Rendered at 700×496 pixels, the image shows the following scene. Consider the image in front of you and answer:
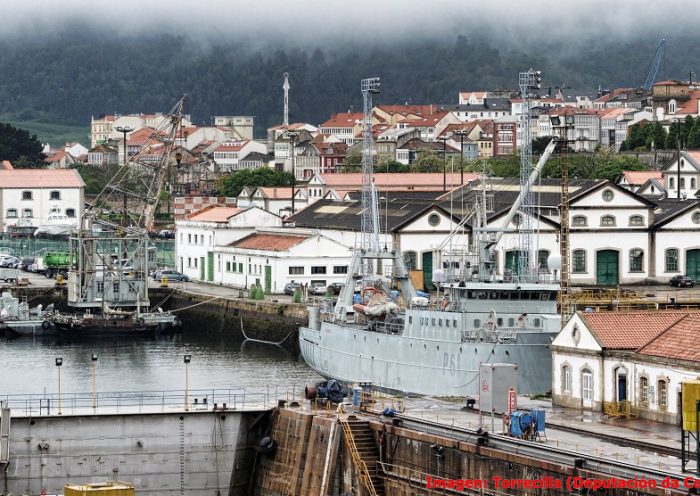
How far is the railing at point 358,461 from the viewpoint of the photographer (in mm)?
39188

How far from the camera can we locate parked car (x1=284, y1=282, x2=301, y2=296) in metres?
83.8

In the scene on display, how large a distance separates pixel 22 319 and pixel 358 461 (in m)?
46.2

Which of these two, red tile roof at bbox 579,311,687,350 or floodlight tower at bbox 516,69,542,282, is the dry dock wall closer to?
red tile roof at bbox 579,311,687,350

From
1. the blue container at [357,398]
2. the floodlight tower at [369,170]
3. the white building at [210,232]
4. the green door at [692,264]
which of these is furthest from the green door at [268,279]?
the blue container at [357,398]

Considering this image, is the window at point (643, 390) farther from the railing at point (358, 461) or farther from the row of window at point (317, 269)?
the row of window at point (317, 269)

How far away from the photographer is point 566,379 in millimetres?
45594

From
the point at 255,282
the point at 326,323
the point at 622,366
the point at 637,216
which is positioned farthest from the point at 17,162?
the point at 622,366

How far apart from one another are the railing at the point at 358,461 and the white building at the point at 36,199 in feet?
303

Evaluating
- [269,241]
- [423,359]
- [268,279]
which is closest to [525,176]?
[423,359]

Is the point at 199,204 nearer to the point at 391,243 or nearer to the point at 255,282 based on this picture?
the point at 255,282

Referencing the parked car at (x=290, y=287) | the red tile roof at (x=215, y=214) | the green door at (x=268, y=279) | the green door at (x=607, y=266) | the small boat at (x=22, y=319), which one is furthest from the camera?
the red tile roof at (x=215, y=214)

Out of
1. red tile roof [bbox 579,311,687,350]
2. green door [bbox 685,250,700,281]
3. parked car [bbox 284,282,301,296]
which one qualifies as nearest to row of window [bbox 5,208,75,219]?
parked car [bbox 284,282,301,296]

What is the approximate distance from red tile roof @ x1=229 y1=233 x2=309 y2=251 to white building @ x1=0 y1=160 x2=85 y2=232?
41916mm

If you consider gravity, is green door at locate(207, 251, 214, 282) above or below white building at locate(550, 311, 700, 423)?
above
